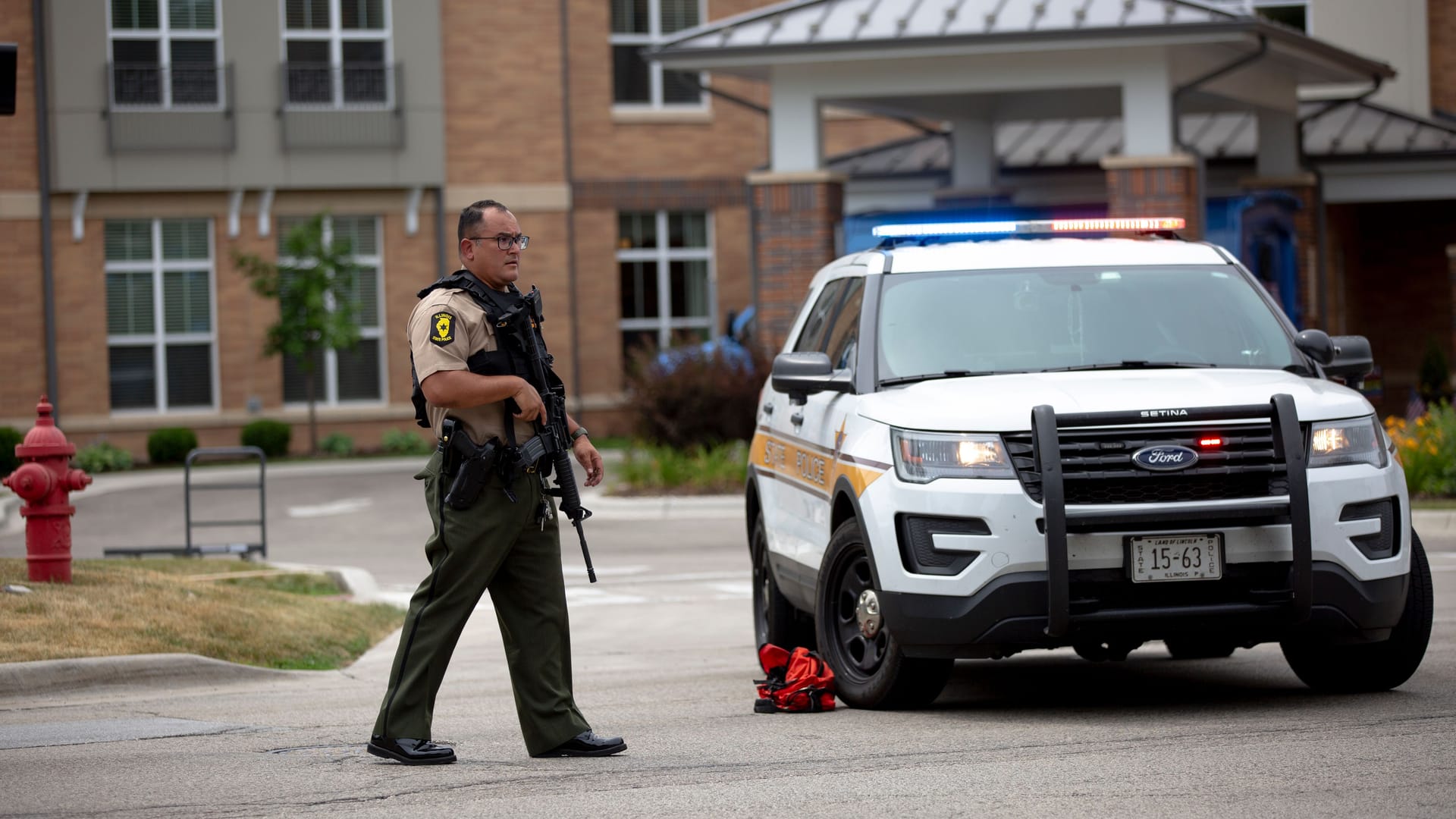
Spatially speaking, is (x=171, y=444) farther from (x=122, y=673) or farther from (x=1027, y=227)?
(x=1027, y=227)

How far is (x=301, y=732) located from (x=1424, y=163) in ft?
73.0

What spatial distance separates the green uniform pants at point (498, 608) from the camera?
21.0ft

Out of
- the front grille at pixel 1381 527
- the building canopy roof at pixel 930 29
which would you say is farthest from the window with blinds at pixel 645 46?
the front grille at pixel 1381 527

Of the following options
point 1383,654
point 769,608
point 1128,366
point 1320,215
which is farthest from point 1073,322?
point 1320,215

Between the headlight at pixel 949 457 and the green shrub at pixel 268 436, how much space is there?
22353mm

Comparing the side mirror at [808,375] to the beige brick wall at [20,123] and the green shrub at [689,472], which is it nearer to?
the green shrub at [689,472]

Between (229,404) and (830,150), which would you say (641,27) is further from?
(229,404)

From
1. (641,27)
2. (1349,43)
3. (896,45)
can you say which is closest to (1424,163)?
(1349,43)

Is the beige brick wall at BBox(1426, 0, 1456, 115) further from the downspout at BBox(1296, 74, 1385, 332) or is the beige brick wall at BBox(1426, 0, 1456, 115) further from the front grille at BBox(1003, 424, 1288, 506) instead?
the front grille at BBox(1003, 424, 1288, 506)

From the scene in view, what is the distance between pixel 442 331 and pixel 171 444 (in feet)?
75.4

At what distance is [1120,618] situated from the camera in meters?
6.93

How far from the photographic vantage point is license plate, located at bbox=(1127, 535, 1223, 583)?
6941 mm

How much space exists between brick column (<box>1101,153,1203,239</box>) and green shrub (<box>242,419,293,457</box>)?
44.5 feet

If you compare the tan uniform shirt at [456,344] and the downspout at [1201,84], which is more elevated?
the downspout at [1201,84]
